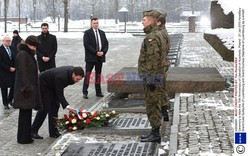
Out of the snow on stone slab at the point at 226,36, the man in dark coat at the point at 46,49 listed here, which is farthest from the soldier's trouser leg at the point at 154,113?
the man in dark coat at the point at 46,49

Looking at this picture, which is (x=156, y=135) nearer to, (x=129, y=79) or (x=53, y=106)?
(x=53, y=106)

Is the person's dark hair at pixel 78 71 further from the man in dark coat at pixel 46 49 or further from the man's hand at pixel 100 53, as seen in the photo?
the man in dark coat at pixel 46 49

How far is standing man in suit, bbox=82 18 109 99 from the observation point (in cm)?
1109

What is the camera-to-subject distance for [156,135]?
6320mm

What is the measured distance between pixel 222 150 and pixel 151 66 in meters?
1.35

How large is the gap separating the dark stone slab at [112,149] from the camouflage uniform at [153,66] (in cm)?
51

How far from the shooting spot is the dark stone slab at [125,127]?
697 cm

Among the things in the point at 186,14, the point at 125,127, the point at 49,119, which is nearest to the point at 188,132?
the point at 125,127

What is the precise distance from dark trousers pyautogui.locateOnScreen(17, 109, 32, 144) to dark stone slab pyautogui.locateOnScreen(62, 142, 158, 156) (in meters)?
1.51

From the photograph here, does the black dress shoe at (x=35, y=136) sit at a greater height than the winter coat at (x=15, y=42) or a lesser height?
lesser

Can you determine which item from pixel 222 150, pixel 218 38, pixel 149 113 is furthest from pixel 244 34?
pixel 218 38

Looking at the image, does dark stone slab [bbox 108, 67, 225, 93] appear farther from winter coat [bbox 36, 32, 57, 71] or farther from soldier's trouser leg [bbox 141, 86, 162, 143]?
soldier's trouser leg [bbox 141, 86, 162, 143]

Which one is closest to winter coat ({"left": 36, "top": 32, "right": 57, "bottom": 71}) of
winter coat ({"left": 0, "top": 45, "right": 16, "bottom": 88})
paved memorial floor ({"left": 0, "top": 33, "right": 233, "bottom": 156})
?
winter coat ({"left": 0, "top": 45, "right": 16, "bottom": 88})

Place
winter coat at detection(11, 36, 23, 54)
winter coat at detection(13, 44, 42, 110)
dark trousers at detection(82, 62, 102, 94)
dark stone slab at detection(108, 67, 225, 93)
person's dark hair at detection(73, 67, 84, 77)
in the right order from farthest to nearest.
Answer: winter coat at detection(11, 36, 23, 54) < dark trousers at detection(82, 62, 102, 94) < dark stone slab at detection(108, 67, 225, 93) < winter coat at detection(13, 44, 42, 110) < person's dark hair at detection(73, 67, 84, 77)
